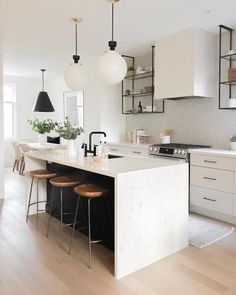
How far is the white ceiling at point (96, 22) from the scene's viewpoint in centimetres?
315

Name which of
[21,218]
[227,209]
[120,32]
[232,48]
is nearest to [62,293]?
[21,218]

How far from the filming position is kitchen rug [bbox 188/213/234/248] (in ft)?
9.83

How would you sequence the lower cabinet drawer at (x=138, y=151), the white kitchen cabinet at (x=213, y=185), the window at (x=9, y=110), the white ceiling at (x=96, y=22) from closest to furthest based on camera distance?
the white ceiling at (x=96, y=22) → the white kitchen cabinet at (x=213, y=185) → the lower cabinet drawer at (x=138, y=151) → the window at (x=9, y=110)

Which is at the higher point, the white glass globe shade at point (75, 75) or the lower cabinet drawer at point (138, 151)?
the white glass globe shade at point (75, 75)

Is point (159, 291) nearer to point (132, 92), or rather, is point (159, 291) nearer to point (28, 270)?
point (28, 270)

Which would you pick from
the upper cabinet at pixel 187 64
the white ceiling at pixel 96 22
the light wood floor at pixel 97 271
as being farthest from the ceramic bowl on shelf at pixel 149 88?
the light wood floor at pixel 97 271

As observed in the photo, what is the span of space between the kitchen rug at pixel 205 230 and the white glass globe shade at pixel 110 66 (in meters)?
1.92

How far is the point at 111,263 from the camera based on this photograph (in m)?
2.55

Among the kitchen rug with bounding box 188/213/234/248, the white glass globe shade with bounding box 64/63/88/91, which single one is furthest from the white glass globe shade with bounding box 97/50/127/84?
the kitchen rug with bounding box 188/213/234/248

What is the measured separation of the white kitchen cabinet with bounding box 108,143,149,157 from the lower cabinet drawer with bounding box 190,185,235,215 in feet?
3.53

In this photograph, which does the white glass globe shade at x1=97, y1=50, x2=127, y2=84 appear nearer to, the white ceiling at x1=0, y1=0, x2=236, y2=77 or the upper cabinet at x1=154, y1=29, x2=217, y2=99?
the white ceiling at x1=0, y1=0, x2=236, y2=77

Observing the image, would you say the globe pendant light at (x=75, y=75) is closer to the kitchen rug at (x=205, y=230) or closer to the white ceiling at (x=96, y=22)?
the white ceiling at (x=96, y=22)

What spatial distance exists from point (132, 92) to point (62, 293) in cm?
414

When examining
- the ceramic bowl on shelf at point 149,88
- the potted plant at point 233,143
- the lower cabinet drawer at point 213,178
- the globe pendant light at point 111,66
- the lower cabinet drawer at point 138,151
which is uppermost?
the ceramic bowl on shelf at point 149,88
